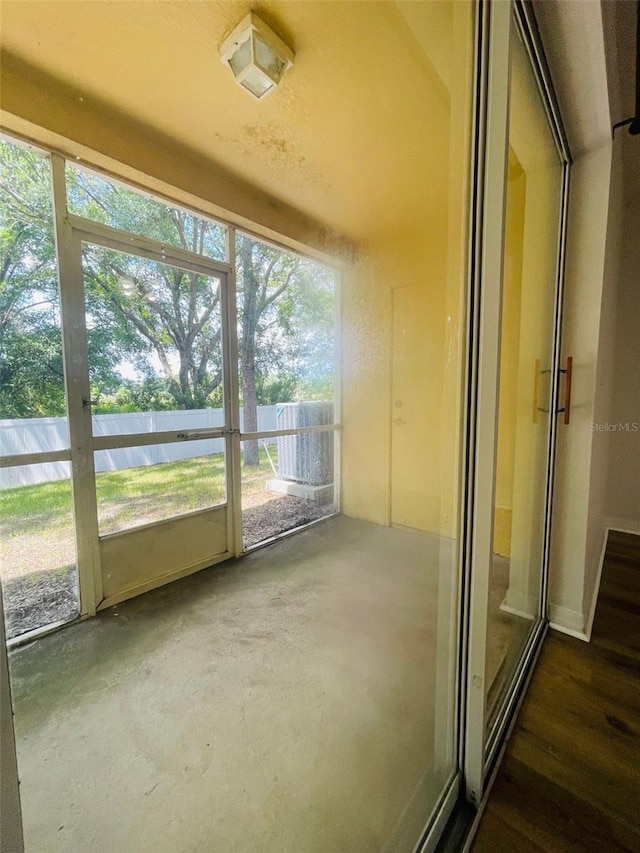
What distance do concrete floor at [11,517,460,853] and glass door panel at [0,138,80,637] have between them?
0.22 meters

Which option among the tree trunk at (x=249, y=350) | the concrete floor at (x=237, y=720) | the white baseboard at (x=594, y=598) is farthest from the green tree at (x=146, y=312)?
the white baseboard at (x=594, y=598)

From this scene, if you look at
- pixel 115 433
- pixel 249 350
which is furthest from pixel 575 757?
pixel 249 350

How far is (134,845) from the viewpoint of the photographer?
2.72 feet

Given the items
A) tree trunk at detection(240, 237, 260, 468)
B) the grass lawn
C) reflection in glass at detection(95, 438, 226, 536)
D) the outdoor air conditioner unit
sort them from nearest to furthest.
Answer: the grass lawn < reflection in glass at detection(95, 438, 226, 536) < tree trunk at detection(240, 237, 260, 468) < the outdoor air conditioner unit

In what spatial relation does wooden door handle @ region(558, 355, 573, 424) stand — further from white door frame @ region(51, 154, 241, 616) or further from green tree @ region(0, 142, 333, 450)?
white door frame @ region(51, 154, 241, 616)

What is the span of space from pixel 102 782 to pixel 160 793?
0.18 meters

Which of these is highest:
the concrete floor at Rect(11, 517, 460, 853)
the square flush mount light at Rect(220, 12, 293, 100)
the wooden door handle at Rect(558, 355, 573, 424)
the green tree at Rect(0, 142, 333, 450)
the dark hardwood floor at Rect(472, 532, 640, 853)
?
the square flush mount light at Rect(220, 12, 293, 100)

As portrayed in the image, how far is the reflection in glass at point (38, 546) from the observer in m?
0.86

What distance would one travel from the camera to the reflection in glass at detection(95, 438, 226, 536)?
1724mm

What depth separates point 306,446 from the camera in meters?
2.58

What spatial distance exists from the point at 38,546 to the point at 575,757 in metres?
1.86

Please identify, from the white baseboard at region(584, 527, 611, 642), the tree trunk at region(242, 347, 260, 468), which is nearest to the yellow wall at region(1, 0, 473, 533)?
the tree trunk at region(242, 347, 260, 468)

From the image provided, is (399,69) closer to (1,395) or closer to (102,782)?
(1,395)

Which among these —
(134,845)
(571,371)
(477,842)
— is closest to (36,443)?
(134,845)
